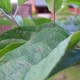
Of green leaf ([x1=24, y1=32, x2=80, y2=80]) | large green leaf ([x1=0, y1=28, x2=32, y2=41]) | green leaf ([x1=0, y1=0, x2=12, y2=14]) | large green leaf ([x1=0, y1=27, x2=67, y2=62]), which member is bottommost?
large green leaf ([x1=0, y1=28, x2=32, y2=41])

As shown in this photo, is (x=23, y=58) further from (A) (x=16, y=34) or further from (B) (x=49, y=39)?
(A) (x=16, y=34)

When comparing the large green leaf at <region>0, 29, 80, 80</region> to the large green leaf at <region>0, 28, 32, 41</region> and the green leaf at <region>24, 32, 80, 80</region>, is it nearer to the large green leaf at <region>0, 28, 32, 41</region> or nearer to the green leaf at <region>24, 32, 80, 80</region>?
the green leaf at <region>24, 32, 80, 80</region>

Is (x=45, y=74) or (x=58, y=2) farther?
(x=58, y=2)

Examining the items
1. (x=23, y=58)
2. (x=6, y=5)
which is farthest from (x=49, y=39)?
(x=6, y=5)

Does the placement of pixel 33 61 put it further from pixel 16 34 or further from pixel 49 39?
pixel 16 34

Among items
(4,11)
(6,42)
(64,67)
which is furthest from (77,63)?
(4,11)

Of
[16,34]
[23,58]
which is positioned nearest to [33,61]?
[23,58]

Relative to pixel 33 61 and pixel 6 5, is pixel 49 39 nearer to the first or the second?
pixel 33 61

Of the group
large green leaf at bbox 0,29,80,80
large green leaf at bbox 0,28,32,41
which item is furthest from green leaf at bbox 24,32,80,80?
large green leaf at bbox 0,28,32,41

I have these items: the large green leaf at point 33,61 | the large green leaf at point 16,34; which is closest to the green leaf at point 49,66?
the large green leaf at point 33,61

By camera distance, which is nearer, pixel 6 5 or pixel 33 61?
pixel 33 61

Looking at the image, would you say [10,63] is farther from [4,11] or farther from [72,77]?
[4,11]
